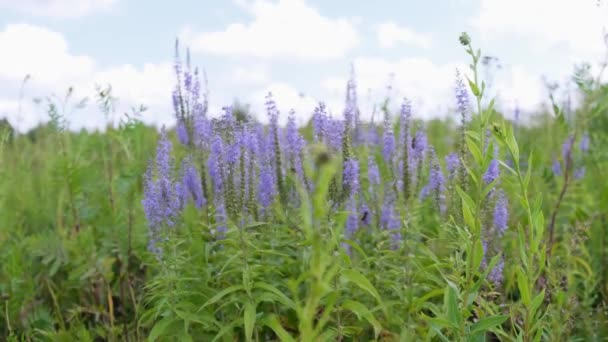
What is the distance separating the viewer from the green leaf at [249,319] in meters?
2.07

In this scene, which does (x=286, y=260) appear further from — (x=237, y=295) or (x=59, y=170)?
(x=59, y=170)

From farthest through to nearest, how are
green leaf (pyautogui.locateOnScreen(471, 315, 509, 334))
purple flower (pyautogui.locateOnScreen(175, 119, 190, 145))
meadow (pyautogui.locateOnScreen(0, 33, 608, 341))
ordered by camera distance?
purple flower (pyautogui.locateOnScreen(175, 119, 190, 145)) < meadow (pyautogui.locateOnScreen(0, 33, 608, 341)) < green leaf (pyautogui.locateOnScreen(471, 315, 509, 334))

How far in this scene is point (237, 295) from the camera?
96.6 inches

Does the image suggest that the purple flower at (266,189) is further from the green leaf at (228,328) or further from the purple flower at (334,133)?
the green leaf at (228,328)

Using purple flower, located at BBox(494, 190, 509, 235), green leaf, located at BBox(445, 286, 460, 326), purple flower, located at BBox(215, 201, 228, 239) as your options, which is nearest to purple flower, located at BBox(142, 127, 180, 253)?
purple flower, located at BBox(215, 201, 228, 239)

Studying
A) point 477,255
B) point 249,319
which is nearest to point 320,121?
point 249,319

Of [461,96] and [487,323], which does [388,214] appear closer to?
[461,96]

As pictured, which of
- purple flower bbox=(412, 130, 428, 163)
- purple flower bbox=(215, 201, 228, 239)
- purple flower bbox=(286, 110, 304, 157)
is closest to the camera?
purple flower bbox=(215, 201, 228, 239)

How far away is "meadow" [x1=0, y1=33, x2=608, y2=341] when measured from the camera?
2047 millimetres

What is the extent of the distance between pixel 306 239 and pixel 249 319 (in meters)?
0.37

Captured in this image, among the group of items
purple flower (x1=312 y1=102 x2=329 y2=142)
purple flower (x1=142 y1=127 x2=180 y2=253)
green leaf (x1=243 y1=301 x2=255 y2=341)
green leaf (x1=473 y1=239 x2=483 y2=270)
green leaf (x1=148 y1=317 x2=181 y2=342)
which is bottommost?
green leaf (x1=148 y1=317 x2=181 y2=342)

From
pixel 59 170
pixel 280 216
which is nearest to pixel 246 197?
pixel 280 216

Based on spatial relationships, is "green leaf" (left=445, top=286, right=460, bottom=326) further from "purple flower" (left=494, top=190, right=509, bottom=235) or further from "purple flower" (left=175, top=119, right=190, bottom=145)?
"purple flower" (left=175, top=119, right=190, bottom=145)

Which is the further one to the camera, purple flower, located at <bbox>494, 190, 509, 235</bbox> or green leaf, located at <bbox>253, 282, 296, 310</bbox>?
purple flower, located at <bbox>494, 190, 509, 235</bbox>
